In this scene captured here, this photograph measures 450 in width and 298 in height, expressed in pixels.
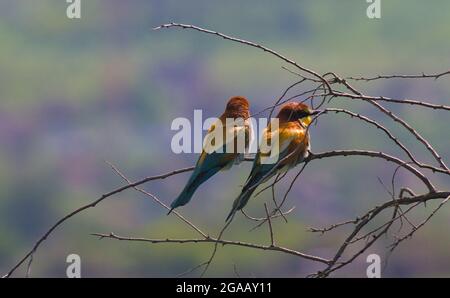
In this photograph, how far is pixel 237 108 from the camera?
2.73 m

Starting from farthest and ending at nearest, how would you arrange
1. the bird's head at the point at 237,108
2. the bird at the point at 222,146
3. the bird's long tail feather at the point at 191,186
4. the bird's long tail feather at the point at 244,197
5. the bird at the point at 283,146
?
the bird's head at the point at 237,108
the bird at the point at 222,146
the bird's long tail feather at the point at 191,186
the bird at the point at 283,146
the bird's long tail feather at the point at 244,197

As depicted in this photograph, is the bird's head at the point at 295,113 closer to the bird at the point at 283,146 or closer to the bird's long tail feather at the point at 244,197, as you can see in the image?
the bird at the point at 283,146

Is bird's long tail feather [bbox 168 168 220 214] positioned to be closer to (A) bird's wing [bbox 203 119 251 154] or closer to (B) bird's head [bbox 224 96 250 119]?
(A) bird's wing [bbox 203 119 251 154]

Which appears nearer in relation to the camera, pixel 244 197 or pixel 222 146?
pixel 244 197

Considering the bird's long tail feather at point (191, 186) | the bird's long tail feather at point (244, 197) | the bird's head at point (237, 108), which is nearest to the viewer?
the bird's long tail feather at point (244, 197)

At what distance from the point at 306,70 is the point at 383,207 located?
392 mm

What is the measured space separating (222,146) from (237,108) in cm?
22

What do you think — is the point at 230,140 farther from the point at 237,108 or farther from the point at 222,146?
the point at 237,108

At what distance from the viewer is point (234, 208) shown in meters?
1.84

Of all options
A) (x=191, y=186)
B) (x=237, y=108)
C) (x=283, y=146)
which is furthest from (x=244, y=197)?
(x=237, y=108)

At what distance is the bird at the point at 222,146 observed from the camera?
98.9 inches

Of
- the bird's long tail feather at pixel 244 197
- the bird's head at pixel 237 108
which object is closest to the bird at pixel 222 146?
the bird's head at pixel 237 108
